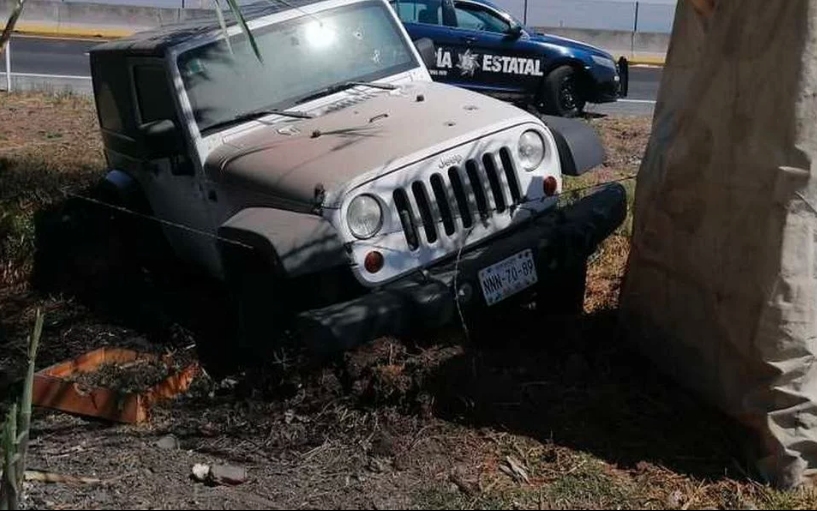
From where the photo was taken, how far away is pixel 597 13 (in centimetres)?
3291

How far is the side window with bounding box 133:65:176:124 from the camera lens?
23.5 feet

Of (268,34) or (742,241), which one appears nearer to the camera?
(742,241)

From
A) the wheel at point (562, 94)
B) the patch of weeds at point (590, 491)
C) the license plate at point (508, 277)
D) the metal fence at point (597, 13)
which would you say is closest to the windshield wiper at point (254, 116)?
the license plate at point (508, 277)

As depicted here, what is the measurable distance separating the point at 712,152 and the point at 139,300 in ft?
12.7

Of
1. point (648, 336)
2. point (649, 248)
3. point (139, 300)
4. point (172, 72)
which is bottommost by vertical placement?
point (139, 300)

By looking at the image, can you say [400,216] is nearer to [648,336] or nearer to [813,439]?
[648,336]

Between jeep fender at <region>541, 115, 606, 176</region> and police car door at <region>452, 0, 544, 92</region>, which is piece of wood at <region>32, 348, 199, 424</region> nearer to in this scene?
jeep fender at <region>541, 115, 606, 176</region>

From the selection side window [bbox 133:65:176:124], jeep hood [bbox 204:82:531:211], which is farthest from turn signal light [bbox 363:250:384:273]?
side window [bbox 133:65:176:124]

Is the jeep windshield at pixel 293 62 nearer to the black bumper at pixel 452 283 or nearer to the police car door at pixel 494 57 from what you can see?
the black bumper at pixel 452 283

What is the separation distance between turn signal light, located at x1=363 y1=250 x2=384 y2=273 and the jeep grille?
208 mm

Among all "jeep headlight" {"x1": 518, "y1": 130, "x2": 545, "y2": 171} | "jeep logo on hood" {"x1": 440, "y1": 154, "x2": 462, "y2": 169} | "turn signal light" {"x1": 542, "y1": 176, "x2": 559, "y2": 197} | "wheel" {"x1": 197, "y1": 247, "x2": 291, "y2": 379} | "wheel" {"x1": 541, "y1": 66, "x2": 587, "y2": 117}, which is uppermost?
"jeep logo on hood" {"x1": 440, "y1": 154, "x2": 462, "y2": 169}

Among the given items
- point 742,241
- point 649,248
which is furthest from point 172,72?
point 742,241

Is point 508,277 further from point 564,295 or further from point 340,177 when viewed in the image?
point 340,177

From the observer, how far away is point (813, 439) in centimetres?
485
